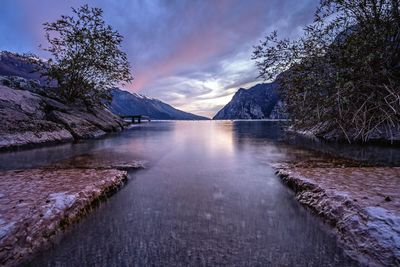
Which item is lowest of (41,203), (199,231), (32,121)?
(199,231)

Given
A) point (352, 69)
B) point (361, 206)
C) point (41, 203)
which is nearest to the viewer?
point (361, 206)

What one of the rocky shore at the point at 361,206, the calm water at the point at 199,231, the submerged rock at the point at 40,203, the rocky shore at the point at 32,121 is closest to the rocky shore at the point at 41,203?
the submerged rock at the point at 40,203

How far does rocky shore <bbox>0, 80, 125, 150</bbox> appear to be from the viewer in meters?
12.0

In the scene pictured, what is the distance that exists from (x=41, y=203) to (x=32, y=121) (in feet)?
41.5

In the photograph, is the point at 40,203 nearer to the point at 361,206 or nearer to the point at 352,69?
the point at 361,206

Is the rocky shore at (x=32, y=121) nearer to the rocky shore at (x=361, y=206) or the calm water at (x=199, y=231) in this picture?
the calm water at (x=199, y=231)

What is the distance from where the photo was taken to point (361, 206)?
336cm

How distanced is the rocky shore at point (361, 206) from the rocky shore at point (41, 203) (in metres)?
3.95

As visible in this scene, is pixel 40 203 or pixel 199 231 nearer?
pixel 199 231

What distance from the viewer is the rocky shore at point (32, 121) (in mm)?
11953

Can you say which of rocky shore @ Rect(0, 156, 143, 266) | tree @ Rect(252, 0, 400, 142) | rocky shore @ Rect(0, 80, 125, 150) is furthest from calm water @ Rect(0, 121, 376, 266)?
rocky shore @ Rect(0, 80, 125, 150)

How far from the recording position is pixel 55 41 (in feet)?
70.3

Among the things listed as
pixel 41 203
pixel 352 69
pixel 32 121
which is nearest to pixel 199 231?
pixel 41 203

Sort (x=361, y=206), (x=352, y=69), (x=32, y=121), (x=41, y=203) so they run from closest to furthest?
1. (x=361, y=206)
2. (x=41, y=203)
3. (x=352, y=69)
4. (x=32, y=121)
